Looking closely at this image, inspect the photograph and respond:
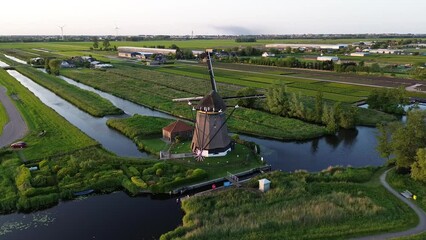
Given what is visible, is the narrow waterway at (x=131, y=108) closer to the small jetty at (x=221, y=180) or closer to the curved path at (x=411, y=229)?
the small jetty at (x=221, y=180)

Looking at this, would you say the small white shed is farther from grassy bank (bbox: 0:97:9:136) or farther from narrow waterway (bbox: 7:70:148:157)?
grassy bank (bbox: 0:97:9:136)

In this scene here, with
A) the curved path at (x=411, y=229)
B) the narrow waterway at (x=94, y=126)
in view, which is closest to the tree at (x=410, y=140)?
the curved path at (x=411, y=229)

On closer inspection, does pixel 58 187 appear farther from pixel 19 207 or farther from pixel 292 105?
pixel 292 105

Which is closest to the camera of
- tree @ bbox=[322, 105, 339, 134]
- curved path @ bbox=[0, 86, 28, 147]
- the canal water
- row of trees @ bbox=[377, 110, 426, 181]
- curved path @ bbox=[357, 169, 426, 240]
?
curved path @ bbox=[357, 169, 426, 240]

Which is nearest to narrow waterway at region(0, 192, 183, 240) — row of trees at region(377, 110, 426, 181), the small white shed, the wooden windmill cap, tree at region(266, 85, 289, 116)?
the small white shed

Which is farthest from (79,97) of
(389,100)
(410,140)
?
(410,140)

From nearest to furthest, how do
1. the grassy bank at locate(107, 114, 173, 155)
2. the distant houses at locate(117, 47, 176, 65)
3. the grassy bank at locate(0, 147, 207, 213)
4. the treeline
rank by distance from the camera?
the grassy bank at locate(0, 147, 207, 213) → the grassy bank at locate(107, 114, 173, 155) → the treeline → the distant houses at locate(117, 47, 176, 65)

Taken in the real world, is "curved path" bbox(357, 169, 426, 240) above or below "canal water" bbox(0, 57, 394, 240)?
above
